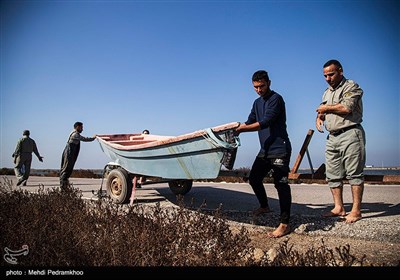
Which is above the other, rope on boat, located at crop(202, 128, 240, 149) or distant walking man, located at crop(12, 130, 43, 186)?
rope on boat, located at crop(202, 128, 240, 149)

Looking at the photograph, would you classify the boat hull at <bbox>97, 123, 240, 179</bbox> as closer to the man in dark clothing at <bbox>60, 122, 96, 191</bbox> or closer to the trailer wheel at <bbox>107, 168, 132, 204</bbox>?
the trailer wheel at <bbox>107, 168, 132, 204</bbox>

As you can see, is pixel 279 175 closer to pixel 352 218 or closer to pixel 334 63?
pixel 352 218

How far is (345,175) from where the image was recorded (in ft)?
13.9

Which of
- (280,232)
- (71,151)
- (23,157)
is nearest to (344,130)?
(280,232)

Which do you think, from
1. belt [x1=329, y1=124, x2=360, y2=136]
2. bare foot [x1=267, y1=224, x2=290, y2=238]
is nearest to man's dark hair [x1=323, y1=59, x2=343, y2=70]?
belt [x1=329, y1=124, x2=360, y2=136]

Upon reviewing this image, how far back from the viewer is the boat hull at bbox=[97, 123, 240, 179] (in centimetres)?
390

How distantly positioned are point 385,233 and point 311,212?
1.64 metres

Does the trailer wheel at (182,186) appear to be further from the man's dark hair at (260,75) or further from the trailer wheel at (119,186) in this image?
the man's dark hair at (260,75)

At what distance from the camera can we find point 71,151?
25.7ft

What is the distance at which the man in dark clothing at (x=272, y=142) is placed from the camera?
361 centimetres

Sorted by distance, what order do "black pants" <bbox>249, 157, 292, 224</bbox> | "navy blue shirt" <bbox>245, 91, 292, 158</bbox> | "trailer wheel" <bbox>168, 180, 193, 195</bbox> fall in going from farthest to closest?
"trailer wheel" <bbox>168, 180, 193, 195</bbox>, "navy blue shirt" <bbox>245, 91, 292, 158</bbox>, "black pants" <bbox>249, 157, 292, 224</bbox>

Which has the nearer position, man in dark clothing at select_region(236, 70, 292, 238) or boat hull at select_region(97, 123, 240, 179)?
man in dark clothing at select_region(236, 70, 292, 238)

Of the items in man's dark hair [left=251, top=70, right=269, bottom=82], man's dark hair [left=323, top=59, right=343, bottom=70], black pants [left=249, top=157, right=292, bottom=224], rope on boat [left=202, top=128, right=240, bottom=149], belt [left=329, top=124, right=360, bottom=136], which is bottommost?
black pants [left=249, top=157, right=292, bottom=224]

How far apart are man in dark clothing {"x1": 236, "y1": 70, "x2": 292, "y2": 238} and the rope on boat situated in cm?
20
